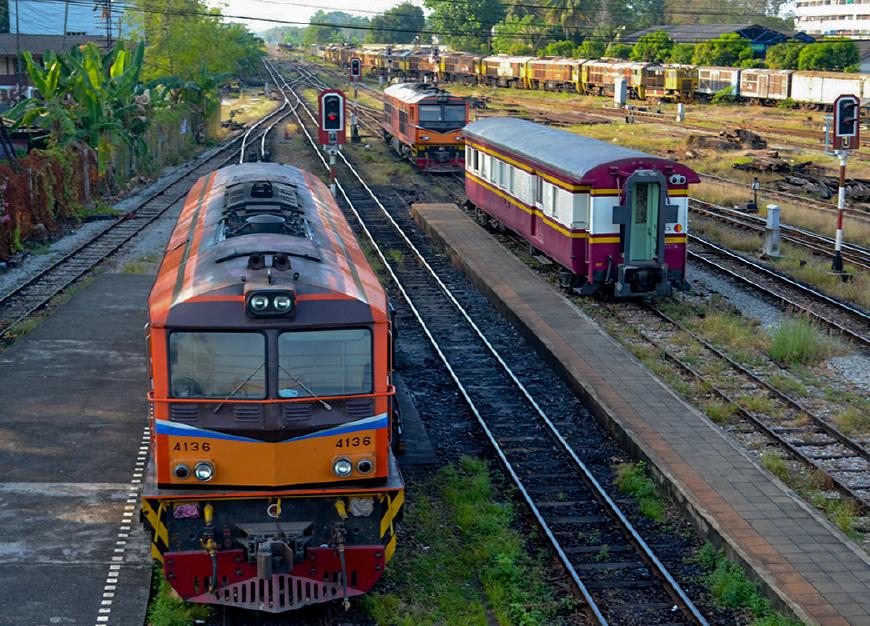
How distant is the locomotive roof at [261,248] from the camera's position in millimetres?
8938

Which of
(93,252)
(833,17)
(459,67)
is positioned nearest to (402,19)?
(833,17)

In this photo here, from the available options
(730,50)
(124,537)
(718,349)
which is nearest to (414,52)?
(730,50)

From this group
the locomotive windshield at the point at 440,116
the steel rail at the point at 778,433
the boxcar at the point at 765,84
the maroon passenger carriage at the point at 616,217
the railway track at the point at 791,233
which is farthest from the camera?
the boxcar at the point at 765,84

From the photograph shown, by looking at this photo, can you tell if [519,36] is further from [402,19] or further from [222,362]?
[222,362]

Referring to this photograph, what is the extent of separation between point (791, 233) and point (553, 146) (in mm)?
7990

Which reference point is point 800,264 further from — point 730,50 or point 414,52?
point 414,52

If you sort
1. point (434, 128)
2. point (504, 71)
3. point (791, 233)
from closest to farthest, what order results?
point (791, 233)
point (434, 128)
point (504, 71)

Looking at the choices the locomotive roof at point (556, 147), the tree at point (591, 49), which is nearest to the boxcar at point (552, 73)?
the tree at point (591, 49)

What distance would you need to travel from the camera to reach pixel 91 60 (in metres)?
32.6

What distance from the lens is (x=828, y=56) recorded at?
67.4m

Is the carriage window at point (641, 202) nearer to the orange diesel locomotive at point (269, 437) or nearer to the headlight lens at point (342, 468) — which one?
the orange diesel locomotive at point (269, 437)

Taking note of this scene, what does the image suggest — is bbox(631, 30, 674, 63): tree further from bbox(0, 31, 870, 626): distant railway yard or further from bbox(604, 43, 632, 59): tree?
bbox(0, 31, 870, 626): distant railway yard

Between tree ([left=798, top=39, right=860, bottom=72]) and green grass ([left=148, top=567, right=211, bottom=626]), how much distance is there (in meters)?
65.2

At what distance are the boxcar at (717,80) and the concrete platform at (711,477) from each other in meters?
49.6
